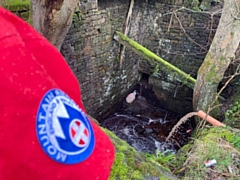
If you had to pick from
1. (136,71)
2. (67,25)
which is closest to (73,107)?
(67,25)

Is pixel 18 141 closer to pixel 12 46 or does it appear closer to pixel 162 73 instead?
pixel 12 46

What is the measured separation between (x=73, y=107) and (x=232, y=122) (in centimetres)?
411

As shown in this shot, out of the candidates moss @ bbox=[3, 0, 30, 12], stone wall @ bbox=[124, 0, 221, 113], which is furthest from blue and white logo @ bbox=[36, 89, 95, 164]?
stone wall @ bbox=[124, 0, 221, 113]

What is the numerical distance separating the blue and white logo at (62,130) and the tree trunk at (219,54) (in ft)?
12.1

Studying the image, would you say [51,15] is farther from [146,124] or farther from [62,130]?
[146,124]

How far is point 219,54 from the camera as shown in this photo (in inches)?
176

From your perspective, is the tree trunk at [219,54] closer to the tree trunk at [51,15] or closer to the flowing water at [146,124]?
the flowing water at [146,124]

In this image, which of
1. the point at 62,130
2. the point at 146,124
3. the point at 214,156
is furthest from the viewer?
the point at 146,124

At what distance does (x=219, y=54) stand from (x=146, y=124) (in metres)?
2.59

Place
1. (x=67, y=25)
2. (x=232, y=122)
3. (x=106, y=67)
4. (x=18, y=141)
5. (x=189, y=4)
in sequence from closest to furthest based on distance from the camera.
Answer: (x=18, y=141) → (x=67, y=25) → (x=232, y=122) → (x=106, y=67) → (x=189, y=4)

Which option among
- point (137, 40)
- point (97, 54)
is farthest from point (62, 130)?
point (137, 40)

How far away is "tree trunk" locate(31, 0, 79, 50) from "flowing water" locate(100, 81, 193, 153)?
3424mm

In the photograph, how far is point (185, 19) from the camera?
20.2 feet

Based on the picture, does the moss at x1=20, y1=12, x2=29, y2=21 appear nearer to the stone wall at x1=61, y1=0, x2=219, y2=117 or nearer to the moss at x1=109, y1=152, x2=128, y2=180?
the stone wall at x1=61, y1=0, x2=219, y2=117
